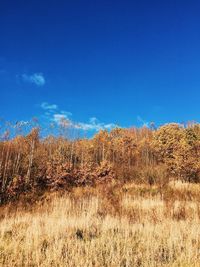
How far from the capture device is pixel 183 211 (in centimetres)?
851

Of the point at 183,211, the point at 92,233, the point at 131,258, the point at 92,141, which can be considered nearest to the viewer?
the point at 131,258

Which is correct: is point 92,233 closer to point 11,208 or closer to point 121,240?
point 121,240

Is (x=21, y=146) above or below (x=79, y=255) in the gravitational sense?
above

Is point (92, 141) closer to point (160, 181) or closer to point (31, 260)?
point (160, 181)

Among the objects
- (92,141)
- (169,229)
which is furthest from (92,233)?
(92,141)

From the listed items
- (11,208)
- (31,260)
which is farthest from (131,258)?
(11,208)

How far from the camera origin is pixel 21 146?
2330 centimetres

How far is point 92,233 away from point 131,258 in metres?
1.88

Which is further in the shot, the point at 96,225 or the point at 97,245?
the point at 96,225

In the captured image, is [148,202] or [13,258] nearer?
[13,258]

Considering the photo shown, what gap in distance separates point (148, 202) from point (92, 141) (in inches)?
1782

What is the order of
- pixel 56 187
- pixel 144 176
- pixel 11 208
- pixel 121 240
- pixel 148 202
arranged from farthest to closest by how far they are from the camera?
pixel 144 176 → pixel 56 187 → pixel 11 208 → pixel 148 202 → pixel 121 240

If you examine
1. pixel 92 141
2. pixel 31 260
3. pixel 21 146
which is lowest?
pixel 31 260

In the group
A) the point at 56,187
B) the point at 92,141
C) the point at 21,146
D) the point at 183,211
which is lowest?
the point at 183,211
